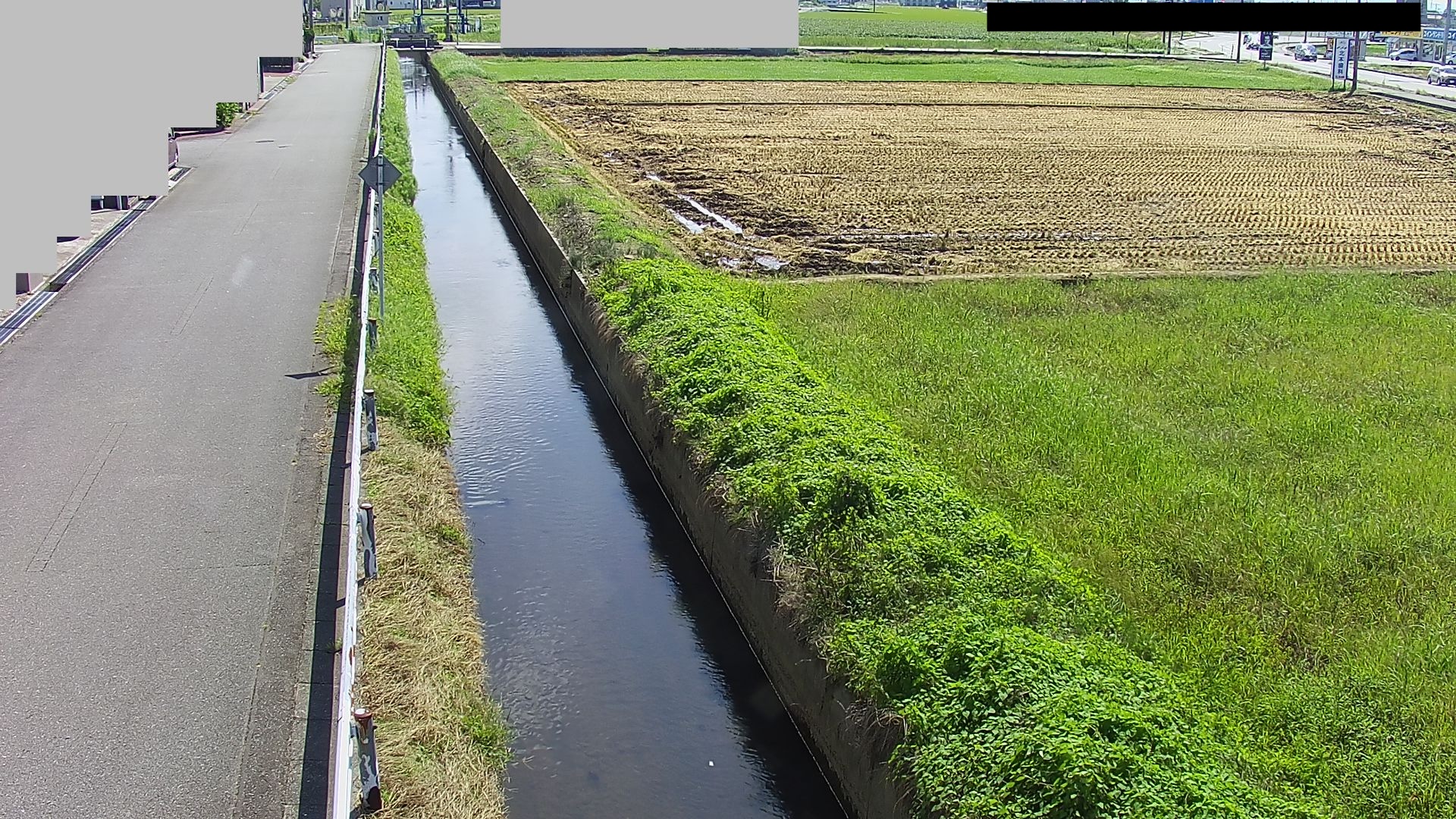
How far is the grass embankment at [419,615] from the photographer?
7285 millimetres

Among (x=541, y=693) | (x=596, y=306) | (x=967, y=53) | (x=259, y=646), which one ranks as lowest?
(x=541, y=693)

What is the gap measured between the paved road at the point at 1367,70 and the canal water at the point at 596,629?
4340 cm

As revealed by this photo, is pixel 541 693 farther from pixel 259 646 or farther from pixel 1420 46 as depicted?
pixel 1420 46

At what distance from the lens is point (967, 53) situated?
6888 cm

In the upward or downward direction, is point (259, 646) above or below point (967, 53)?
below

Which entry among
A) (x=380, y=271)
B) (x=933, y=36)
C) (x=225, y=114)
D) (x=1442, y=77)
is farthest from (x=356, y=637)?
(x=933, y=36)

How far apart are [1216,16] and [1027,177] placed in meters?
27.2

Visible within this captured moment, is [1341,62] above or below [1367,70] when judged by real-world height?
below

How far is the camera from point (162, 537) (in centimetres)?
941

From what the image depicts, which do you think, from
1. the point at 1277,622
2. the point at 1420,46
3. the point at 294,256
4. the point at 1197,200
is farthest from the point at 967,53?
the point at 1277,622

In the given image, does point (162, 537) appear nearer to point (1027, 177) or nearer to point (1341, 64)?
point (1027, 177)

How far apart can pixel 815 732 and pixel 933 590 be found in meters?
1.15

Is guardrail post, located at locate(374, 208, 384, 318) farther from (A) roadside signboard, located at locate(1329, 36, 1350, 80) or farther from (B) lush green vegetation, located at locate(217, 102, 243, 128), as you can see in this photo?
(A) roadside signboard, located at locate(1329, 36, 1350, 80)

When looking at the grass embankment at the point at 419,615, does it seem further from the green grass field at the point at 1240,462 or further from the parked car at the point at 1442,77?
the parked car at the point at 1442,77
